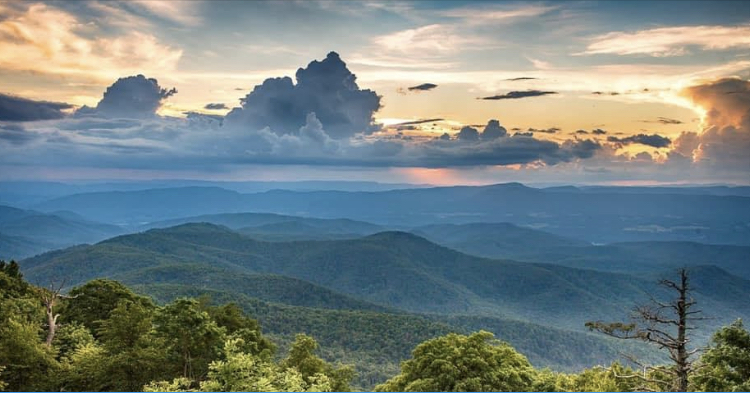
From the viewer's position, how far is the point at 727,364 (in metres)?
18.6

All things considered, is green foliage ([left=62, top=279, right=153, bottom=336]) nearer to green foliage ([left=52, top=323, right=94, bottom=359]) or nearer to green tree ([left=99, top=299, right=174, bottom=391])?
green foliage ([left=52, top=323, right=94, bottom=359])

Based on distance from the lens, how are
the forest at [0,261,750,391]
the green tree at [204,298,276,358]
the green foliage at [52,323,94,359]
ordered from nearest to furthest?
the forest at [0,261,750,391]
the green foliage at [52,323,94,359]
the green tree at [204,298,276,358]

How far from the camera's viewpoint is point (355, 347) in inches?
3462

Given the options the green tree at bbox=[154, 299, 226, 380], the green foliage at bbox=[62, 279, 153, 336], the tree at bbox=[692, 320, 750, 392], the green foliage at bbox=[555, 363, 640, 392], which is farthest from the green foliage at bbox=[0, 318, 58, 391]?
the tree at bbox=[692, 320, 750, 392]

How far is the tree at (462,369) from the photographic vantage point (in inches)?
665

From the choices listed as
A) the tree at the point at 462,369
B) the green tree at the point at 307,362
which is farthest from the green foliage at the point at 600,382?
the green tree at the point at 307,362

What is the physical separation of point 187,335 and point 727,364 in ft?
63.3

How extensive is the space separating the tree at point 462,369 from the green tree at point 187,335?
7.01 m

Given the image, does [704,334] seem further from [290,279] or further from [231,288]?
[231,288]

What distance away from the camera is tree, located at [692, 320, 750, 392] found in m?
17.0

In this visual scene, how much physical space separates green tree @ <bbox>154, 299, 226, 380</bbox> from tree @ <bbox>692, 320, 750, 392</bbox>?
16.8 meters

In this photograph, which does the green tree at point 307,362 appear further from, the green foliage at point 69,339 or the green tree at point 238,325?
the green foliage at point 69,339

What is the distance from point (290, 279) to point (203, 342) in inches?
5392

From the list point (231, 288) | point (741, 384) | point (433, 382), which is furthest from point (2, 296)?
point (231, 288)
